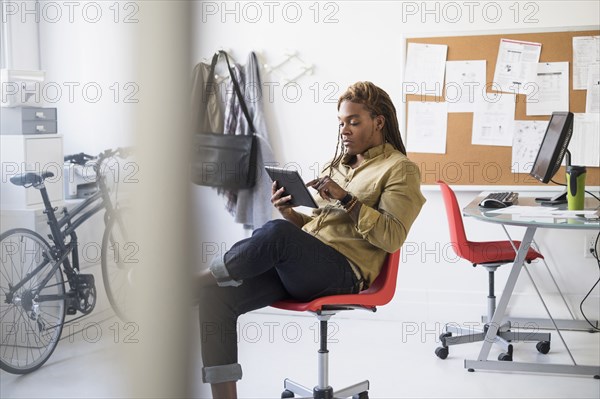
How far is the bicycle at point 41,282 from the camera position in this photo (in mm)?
3199

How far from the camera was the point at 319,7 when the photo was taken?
13.1 feet

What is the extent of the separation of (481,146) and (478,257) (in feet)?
2.52

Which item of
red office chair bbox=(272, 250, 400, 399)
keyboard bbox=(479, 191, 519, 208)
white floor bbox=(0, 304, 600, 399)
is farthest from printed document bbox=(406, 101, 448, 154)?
red office chair bbox=(272, 250, 400, 399)

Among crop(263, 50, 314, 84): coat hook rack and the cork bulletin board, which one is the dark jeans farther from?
crop(263, 50, 314, 84): coat hook rack

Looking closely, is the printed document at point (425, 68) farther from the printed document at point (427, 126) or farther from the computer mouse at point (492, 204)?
the computer mouse at point (492, 204)

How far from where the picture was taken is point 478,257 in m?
3.25

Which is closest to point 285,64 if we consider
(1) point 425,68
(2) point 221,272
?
(1) point 425,68

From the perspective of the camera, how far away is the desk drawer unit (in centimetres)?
333

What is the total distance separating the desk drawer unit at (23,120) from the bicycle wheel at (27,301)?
47 cm

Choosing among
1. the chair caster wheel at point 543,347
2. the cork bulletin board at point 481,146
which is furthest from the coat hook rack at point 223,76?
the chair caster wheel at point 543,347

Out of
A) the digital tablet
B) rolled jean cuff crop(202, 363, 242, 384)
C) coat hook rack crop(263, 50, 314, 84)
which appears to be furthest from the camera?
coat hook rack crop(263, 50, 314, 84)

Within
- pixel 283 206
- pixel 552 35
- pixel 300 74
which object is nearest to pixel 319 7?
pixel 300 74

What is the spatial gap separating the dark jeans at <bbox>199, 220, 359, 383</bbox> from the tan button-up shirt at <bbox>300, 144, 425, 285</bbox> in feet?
0.25

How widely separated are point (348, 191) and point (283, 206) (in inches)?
A: 9.1
